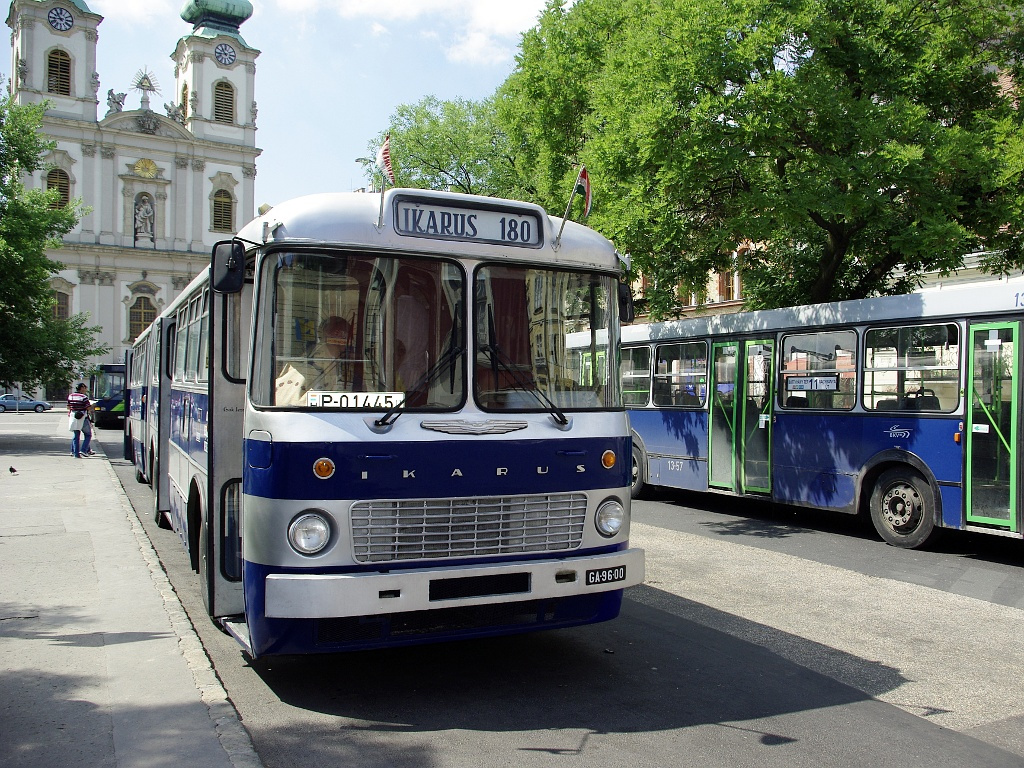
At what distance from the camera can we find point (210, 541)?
6035mm

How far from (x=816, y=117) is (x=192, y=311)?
9719mm

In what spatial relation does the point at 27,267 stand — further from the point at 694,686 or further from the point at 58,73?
the point at 58,73

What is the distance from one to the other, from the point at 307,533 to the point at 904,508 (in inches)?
316

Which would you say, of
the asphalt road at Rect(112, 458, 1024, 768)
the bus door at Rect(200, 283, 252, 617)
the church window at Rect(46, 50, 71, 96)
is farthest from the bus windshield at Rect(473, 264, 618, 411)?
the church window at Rect(46, 50, 71, 96)

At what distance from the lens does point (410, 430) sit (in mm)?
5129

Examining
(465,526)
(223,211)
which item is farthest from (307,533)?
(223,211)

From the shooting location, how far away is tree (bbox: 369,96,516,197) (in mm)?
29328

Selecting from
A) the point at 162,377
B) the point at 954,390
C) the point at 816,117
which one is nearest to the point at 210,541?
the point at 162,377

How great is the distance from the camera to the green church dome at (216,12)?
7506cm

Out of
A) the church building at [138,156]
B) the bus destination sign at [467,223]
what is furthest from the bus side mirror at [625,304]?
the church building at [138,156]

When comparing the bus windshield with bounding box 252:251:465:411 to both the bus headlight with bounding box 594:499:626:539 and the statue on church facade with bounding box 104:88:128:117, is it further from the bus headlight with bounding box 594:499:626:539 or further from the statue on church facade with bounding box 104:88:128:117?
the statue on church facade with bounding box 104:88:128:117

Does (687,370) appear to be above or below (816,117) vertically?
below

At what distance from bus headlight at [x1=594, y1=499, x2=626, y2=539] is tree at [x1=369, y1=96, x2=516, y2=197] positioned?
24034 mm

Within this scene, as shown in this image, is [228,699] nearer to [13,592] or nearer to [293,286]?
[293,286]
